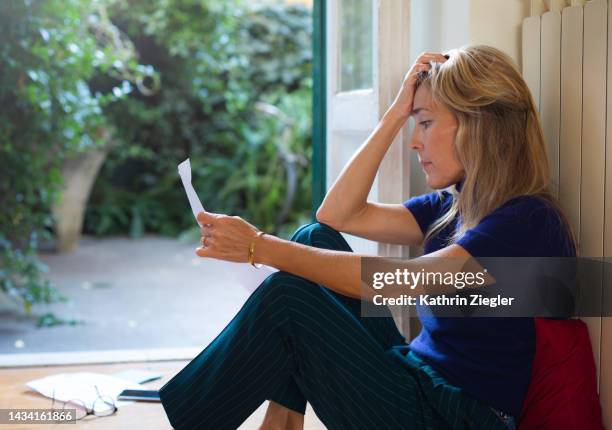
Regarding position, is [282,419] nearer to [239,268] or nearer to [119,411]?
[239,268]

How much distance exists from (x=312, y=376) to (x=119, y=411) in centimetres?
87

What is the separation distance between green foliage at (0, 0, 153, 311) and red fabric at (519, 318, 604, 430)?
282 cm

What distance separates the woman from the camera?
171cm

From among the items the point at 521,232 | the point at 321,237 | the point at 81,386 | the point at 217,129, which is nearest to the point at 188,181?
the point at 321,237

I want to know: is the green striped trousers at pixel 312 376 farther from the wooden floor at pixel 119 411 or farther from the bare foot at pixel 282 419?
the wooden floor at pixel 119 411

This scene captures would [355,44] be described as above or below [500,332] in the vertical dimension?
above

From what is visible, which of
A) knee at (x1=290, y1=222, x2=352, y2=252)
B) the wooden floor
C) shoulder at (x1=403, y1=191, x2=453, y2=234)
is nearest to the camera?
knee at (x1=290, y1=222, x2=352, y2=252)

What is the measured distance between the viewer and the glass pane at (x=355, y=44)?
8.91 ft

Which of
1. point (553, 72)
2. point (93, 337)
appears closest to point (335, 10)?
point (553, 72)

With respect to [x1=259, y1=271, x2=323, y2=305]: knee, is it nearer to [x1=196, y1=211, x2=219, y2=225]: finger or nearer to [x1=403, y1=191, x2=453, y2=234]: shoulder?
[x1=196, y1=211, x2=219, y2=225]: finger

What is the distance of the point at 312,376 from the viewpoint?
1747mm

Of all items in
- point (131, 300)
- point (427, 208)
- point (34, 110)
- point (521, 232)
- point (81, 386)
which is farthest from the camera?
point (131, 300)

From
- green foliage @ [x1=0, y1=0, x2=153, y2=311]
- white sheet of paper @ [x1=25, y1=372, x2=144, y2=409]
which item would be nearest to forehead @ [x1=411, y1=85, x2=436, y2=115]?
white sheet of paper @ [x1=25, y1=372, x2=144, y2=409]

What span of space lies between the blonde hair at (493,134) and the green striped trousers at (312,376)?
0.36 metres
